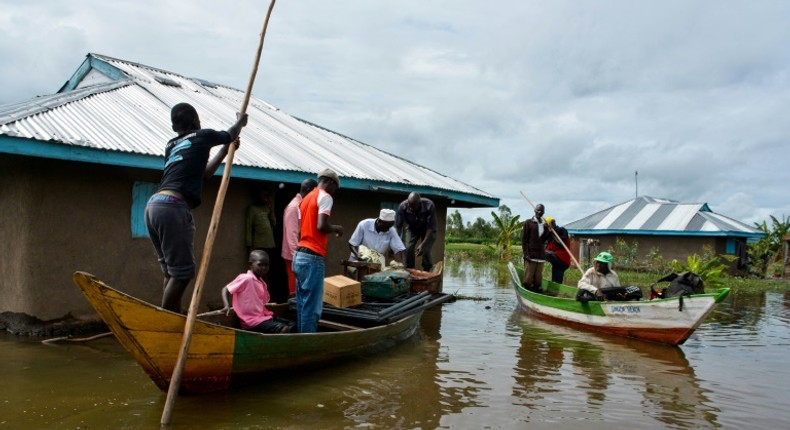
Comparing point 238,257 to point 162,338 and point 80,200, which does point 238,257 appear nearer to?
point 80,200

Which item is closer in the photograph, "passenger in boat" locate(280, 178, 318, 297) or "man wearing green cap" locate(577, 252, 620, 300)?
"passenger in boat" locate(280, 178, 318, 297)

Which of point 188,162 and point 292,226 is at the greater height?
point 188,162

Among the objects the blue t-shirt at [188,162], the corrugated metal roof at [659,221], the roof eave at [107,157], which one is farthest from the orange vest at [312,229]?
the corrugated metal roof at [659,221]

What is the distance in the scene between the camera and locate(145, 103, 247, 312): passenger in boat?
5.02 metres

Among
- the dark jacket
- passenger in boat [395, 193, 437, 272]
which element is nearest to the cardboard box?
passenger in boat [395, 193, 437, 272]

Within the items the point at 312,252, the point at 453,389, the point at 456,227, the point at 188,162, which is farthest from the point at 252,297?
the point at 456,227

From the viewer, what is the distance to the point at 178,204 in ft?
16.6

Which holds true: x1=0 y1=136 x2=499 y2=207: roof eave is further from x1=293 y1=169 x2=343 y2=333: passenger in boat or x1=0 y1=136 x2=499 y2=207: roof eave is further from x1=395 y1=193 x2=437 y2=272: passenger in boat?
x1=293 y1=169 x2=343 y2=333: passenger in boat

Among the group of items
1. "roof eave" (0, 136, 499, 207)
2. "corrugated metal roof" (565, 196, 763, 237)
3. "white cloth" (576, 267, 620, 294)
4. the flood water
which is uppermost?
"corrugated metal roof" (565, 196, 763, 237)

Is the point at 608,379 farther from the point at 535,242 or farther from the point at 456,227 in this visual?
the point at 456,227

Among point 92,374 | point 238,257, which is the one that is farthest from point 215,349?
point 238,257

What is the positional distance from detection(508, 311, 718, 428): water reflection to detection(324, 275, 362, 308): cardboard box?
7.07ft

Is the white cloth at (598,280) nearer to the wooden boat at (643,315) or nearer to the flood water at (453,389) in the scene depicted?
the wooden boat at (643,315)

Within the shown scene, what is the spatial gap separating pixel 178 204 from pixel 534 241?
8477 mm
